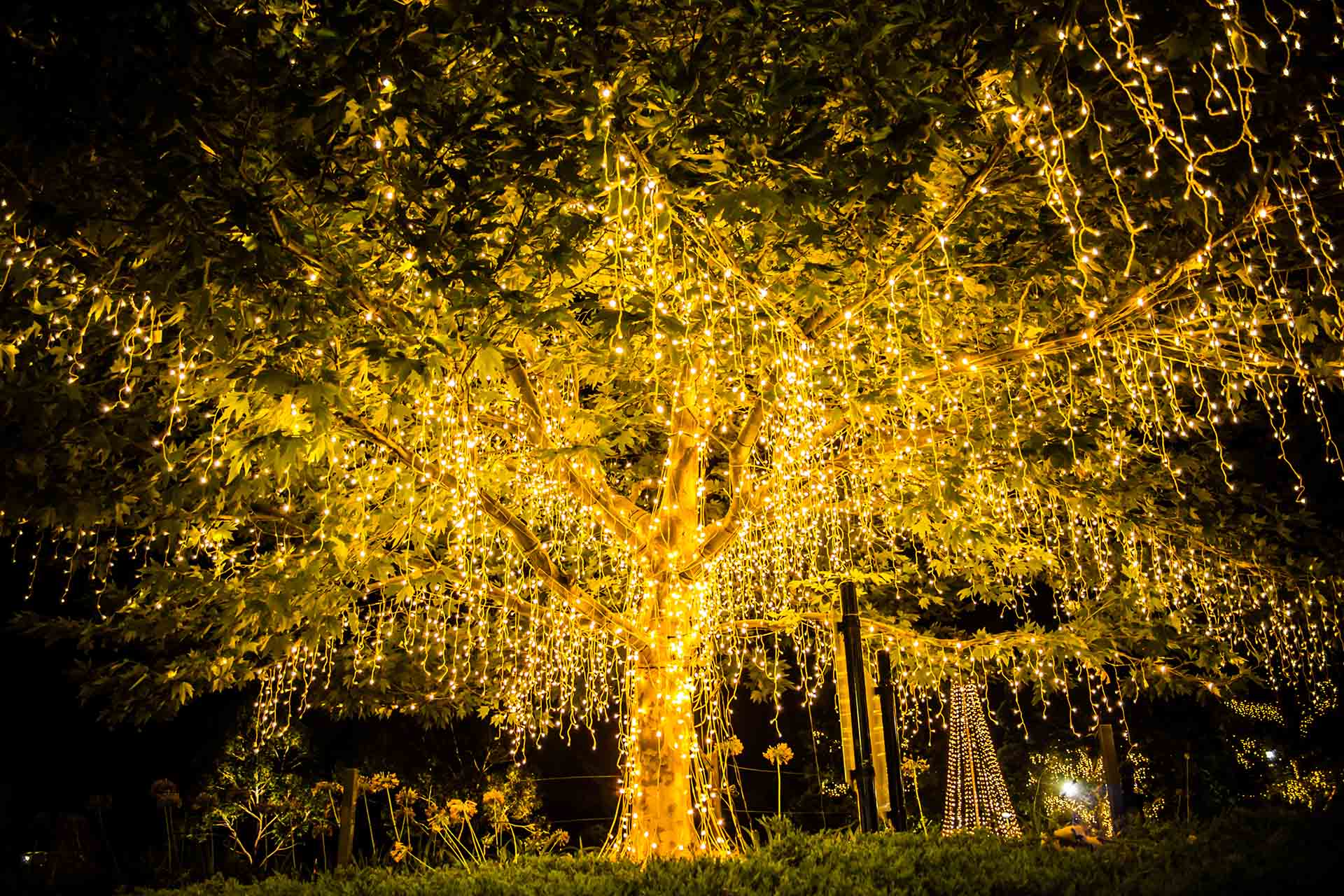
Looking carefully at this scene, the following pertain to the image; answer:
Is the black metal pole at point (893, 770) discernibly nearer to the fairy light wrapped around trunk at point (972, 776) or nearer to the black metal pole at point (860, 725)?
the black metal pole at point (860, 725)

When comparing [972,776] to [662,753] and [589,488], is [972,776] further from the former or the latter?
[589,488]

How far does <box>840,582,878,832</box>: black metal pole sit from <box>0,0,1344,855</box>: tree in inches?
Result: 36.4

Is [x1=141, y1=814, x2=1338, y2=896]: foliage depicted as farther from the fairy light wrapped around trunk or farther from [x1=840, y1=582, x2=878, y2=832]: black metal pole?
the fairy light wrapped around trunk

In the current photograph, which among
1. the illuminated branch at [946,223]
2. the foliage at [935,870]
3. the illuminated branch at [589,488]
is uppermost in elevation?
the illuminated branch at [946,223]

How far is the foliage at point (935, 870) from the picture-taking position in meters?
2.78

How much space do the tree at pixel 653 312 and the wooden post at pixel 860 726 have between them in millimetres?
929

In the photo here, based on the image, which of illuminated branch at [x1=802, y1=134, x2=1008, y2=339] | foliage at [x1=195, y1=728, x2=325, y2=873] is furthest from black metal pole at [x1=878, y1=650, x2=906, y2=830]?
foliage at [x1=195, y1=728, x2=325, y2=873]

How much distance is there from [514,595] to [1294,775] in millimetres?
10965

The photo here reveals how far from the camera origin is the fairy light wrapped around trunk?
888 cm

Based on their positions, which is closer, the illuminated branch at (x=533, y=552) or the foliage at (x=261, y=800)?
the illuminated branch at (x=533, y=552)

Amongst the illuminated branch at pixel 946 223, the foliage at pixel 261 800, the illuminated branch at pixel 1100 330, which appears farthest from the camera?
the foliage at pixel 261 800

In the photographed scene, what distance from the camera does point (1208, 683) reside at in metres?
5.79

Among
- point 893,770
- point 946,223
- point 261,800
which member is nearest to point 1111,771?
point 893,770

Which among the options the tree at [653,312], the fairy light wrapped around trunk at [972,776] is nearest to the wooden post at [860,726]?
the tree at [653,312]
